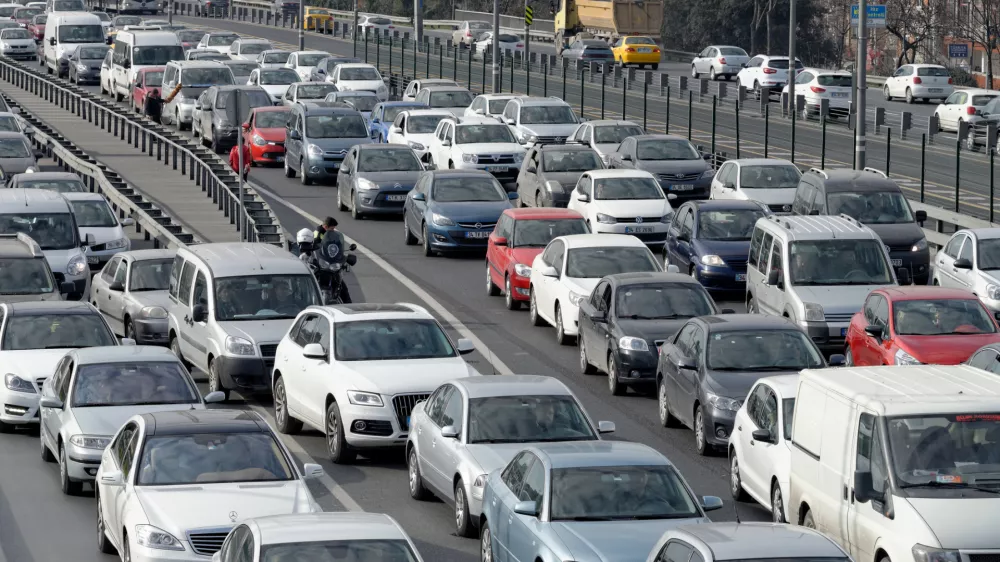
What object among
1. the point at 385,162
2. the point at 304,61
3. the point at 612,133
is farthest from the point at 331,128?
the point at 304,61

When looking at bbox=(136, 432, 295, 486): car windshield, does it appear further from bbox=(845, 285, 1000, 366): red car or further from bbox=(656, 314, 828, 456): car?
bbox=(845, 285, 1000, 366): red car

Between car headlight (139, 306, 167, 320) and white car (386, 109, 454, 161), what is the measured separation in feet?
59.7

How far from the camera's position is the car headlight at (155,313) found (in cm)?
2431

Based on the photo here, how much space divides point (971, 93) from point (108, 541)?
1709 inches

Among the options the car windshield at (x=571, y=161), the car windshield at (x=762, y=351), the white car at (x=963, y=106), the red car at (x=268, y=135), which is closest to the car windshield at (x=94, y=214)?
the car windshield at (x=571, y=161)

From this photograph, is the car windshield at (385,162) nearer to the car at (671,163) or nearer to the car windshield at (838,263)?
the car at (671,163)

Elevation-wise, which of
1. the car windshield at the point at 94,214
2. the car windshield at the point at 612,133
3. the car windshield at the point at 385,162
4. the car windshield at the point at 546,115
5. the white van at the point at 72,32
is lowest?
the car windshield at the point at 94,214

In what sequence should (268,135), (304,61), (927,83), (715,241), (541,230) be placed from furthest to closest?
(927,83) < (304,61) < (268,135) < (715,241) < (541,230)

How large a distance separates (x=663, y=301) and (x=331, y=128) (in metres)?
20.2

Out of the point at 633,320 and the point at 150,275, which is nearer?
the point at 633,320

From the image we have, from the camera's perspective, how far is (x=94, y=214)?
32.0m

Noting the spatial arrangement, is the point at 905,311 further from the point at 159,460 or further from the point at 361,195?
the point at 361,195

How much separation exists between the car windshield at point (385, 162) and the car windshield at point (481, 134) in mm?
3310

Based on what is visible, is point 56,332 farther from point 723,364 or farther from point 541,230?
point 541,230
